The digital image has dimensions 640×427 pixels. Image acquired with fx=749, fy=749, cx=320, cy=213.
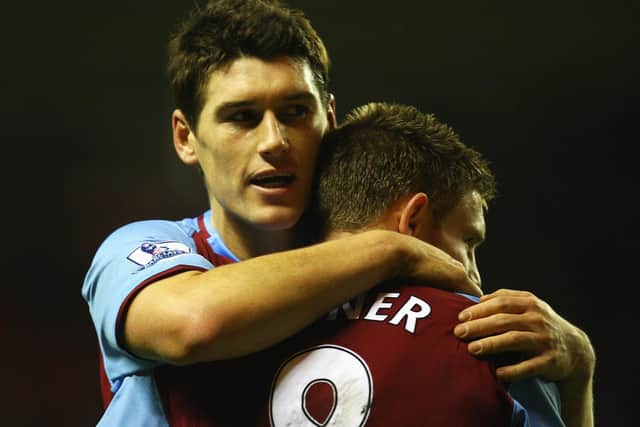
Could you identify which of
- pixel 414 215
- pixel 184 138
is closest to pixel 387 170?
pixel 414 215

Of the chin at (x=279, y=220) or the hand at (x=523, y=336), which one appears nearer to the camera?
the hand at (x=523, y=336)

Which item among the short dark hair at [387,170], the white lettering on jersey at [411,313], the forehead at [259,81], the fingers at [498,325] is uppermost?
the forehead at [259,81]

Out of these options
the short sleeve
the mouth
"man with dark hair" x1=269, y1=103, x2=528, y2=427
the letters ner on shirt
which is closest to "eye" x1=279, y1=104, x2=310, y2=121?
the mouth

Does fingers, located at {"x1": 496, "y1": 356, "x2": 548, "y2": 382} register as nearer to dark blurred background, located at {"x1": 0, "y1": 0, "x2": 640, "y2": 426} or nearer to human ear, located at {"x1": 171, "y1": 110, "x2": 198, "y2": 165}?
human ear, located at {"x1": 171, "y1": 110, "x2": 198, "y2": 165}

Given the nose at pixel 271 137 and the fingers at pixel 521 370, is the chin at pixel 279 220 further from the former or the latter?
the fingers at pixel 521 370

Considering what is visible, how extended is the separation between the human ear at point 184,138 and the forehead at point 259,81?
0.16 m

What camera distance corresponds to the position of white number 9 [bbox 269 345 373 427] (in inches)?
40.4

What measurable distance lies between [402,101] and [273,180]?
9.67 ft

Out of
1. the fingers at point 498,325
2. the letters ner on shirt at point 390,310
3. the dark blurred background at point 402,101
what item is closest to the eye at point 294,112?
the letters ner on shirt at point 390,310

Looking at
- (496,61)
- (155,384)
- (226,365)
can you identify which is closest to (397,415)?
(226,365)

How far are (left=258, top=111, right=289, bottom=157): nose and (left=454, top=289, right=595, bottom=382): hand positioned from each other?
0.54m

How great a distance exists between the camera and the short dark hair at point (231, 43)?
63.4 inches

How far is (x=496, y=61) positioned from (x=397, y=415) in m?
3.86

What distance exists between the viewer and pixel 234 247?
5.71 feet
